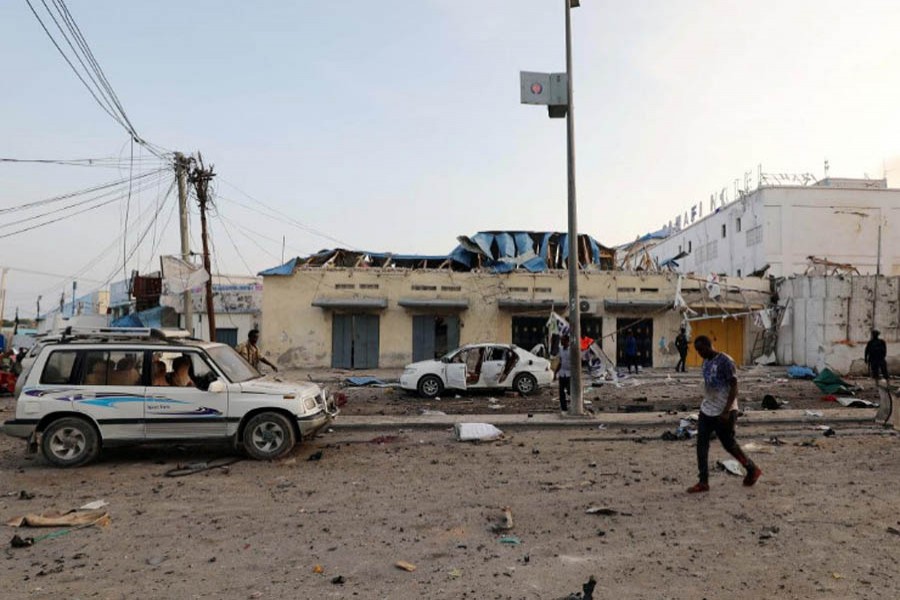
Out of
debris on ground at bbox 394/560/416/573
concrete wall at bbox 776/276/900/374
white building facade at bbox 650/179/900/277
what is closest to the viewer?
debris on ground at bbox 394/560/416/573

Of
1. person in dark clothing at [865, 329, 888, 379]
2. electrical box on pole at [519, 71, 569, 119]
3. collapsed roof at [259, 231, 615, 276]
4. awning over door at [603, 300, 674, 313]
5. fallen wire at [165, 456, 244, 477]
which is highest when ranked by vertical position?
electrical box on pole at [519, 71, 569, 119]

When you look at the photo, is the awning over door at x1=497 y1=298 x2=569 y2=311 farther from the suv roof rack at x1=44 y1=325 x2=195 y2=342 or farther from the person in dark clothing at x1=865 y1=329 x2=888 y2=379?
the suv roof rack at x1=44 y1=325 x2=195 y2=342

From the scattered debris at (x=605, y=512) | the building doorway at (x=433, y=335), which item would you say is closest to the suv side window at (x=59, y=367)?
the scattered debris at (x=605, y=512)

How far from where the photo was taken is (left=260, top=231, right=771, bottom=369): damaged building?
2548cm

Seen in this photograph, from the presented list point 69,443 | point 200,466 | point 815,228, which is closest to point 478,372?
point 200,466

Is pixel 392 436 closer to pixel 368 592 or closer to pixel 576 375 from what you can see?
pixel 576 375

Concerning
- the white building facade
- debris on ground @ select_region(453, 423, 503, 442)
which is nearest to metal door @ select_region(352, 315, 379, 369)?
debris on ground @ select_region(453, 423, 503, 442)

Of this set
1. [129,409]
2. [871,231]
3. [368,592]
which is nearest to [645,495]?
[368,592]

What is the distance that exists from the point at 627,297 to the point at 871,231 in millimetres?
22731

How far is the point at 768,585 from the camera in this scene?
4.41 m

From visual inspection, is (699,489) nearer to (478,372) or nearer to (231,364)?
(231,364)

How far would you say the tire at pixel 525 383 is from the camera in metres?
16.6

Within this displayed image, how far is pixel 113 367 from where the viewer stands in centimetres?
866

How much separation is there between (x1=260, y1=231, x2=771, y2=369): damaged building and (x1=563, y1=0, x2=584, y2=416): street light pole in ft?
43.9
